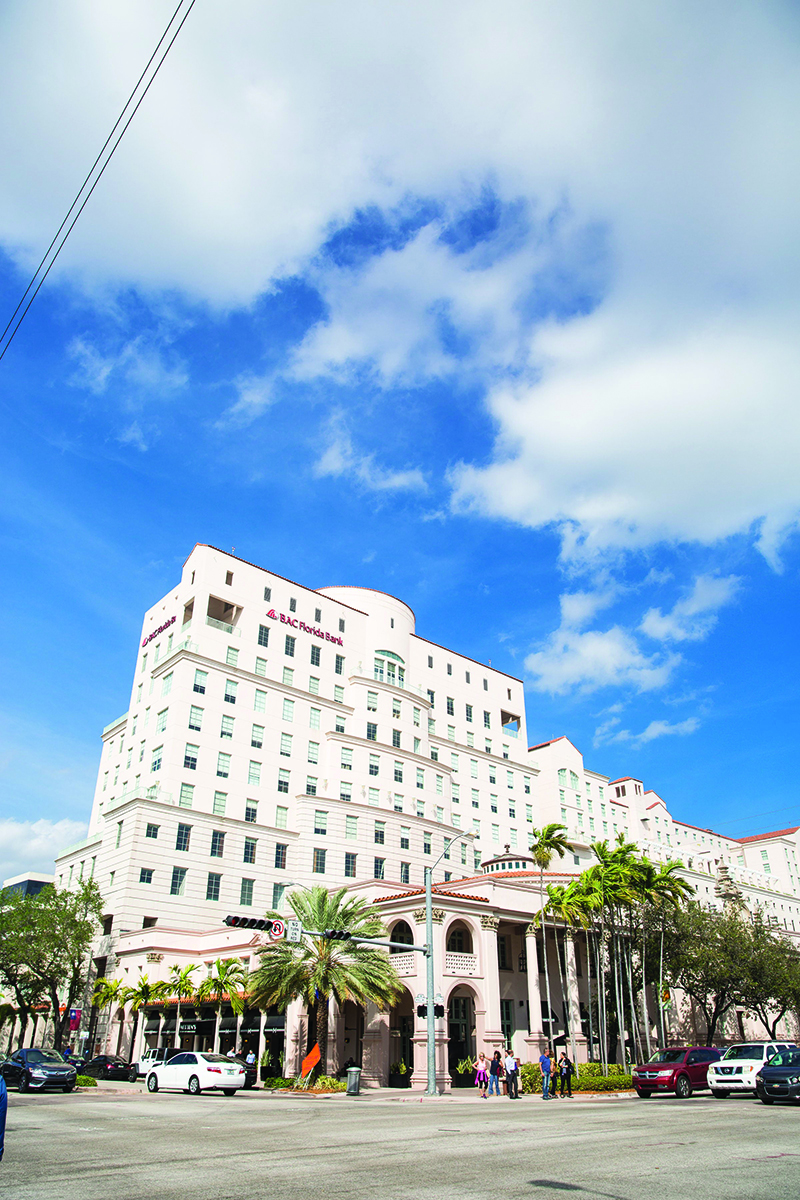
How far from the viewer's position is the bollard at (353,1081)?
32438mm


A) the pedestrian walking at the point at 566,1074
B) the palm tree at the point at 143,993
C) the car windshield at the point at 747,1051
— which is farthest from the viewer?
the palm tree at the point at 143,993

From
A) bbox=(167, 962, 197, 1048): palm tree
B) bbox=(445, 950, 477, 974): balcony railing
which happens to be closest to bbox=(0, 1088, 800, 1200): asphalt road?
bbox=(445, 950, 477, 974): balcony railing

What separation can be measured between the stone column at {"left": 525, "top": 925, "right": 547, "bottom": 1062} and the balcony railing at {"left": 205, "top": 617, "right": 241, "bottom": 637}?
111ft

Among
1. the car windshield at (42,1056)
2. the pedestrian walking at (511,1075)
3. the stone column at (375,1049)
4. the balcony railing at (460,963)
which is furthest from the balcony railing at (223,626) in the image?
the pedestrian walking at (511,1075)

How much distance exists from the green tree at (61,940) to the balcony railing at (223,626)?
20988 mm

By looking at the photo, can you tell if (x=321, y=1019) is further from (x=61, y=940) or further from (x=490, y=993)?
(x=61, y=940)

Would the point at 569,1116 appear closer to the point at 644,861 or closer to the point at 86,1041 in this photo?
the point at 644,861

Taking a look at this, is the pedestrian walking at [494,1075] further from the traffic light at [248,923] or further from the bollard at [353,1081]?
the traffic light at [248,923]

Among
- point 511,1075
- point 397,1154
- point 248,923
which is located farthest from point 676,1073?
point 397,1154

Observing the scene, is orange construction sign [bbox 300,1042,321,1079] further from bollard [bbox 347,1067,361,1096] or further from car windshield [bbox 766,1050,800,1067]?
car windshield [bbox 766,1050,800,1067]

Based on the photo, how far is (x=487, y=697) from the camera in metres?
87.2

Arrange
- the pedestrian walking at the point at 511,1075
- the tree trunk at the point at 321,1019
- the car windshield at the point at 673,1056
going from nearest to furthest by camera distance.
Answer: the car windshield at the point at 673,1056 → the pedestrian walking at the point at 511,1075 → the tree trunk at the point at 321,1019

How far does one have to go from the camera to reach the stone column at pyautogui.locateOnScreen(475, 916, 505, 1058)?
126ft

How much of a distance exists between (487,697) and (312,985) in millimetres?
53674
